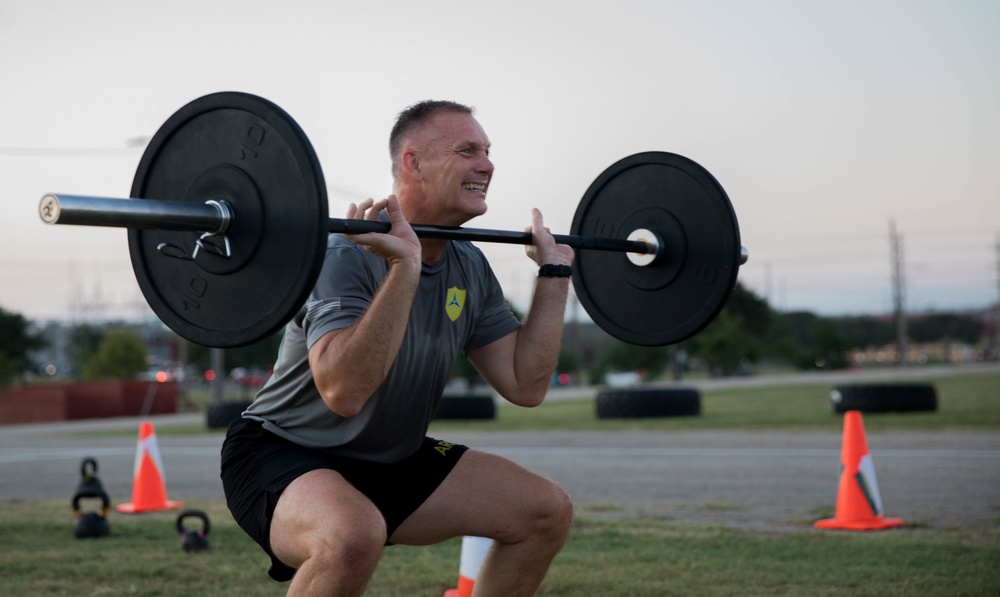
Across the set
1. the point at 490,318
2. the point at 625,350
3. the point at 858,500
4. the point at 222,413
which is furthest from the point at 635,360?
the point at 490,318

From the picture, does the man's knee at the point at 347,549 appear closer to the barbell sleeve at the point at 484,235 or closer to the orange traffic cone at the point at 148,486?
the barbell sleeve at the point at 484,235

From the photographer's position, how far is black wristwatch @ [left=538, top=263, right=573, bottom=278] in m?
3.39

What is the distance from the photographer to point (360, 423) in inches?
117

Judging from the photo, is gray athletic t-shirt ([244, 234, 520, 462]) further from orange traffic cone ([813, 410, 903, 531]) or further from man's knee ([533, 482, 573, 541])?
orange traffic cone ([813, 410, 903, 531])

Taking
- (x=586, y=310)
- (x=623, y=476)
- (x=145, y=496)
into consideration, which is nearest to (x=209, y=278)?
(x=586, y=310)

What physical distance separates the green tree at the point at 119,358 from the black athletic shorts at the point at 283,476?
36.2 metres

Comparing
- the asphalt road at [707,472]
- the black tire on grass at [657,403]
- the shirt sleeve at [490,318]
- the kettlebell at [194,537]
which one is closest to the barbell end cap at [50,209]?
the shirt sleeve at [490,318]

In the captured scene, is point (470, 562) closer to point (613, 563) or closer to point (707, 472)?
point (613, 563)

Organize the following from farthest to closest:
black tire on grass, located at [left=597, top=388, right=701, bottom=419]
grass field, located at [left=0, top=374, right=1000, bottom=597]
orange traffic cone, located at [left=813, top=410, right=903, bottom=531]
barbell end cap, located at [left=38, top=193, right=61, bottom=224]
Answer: black tire on grass, located at [left=597, top=388, right=701, bottom=419], orange traffic cone, located at [left=813, top=410, right=903, bottom=531], grass field, located at [left=0, top=374, right=1000, bottom=597], barbell end cap, located at [left=38, top=193, right=61, bottom=224]

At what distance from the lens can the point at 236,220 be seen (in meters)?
2.69

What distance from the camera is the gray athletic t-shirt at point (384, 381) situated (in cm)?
284

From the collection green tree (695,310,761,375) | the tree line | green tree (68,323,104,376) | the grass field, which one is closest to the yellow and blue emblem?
the grass field

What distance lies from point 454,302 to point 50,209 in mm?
1352

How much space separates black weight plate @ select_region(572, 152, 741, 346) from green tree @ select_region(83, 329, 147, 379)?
118ft
